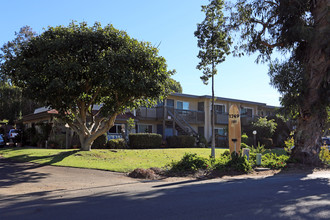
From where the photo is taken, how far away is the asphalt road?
19.2 ft

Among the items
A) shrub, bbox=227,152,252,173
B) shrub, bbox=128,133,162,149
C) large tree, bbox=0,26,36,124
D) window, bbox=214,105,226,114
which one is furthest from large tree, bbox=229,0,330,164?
large tree, bbox=0,26,36,124

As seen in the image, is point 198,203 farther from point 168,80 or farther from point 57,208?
point 168,80

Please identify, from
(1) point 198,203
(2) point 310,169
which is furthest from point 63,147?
(1) point 198,203

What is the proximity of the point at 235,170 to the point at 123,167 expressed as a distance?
16.9 feet

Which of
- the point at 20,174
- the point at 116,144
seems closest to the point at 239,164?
the point at 20,174

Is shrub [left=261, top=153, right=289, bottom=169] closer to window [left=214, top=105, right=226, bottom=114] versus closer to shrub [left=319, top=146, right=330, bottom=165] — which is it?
shrub [left=319, top=146, right=330, bottom=165]

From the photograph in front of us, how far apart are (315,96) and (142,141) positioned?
15022 mm

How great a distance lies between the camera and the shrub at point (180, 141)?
92.7 feet

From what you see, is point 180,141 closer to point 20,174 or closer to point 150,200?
point 20,174

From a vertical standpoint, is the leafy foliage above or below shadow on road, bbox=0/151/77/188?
above

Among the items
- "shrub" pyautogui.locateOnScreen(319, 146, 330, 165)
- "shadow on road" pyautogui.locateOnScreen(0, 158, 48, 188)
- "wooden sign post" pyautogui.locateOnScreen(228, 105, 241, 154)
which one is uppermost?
"wooden sign post" pyautogui.locateOnScreen(228, 105, 241, 154)

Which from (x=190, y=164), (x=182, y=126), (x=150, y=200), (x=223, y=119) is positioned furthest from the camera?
(x=223, y=119)

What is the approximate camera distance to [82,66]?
54.3 ft

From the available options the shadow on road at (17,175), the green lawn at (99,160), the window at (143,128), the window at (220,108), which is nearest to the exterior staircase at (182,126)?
the window at (143,128)
